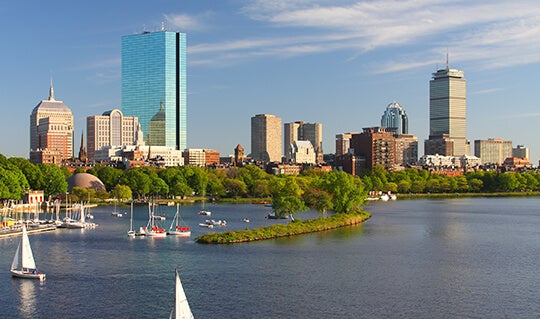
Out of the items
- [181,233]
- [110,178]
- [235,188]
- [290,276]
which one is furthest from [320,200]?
[110,178]

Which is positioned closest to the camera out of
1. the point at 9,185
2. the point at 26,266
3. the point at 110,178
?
the point at 26,266

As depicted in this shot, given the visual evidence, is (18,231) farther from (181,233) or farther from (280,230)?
(280,230)

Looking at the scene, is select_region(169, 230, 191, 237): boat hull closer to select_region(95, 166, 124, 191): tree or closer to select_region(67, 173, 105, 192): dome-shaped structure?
select_region(67, 173, 105, 192): dome-shaped structure

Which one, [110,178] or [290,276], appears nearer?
[290,276]

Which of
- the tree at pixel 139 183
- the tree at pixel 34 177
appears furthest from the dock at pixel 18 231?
the tree at pixel 139 183

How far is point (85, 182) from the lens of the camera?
16475cm

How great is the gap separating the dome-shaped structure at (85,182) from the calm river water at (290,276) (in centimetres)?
7471

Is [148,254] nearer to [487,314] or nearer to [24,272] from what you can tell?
[24,272]

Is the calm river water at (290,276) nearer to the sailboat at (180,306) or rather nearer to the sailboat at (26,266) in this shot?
the sailboat at (26,266)

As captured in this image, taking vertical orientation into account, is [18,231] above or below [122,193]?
below

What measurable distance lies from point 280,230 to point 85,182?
88.9 metres

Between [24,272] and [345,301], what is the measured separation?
24612 mm

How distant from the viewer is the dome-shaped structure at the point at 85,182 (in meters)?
164

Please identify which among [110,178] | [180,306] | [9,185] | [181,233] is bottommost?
[181,233]
